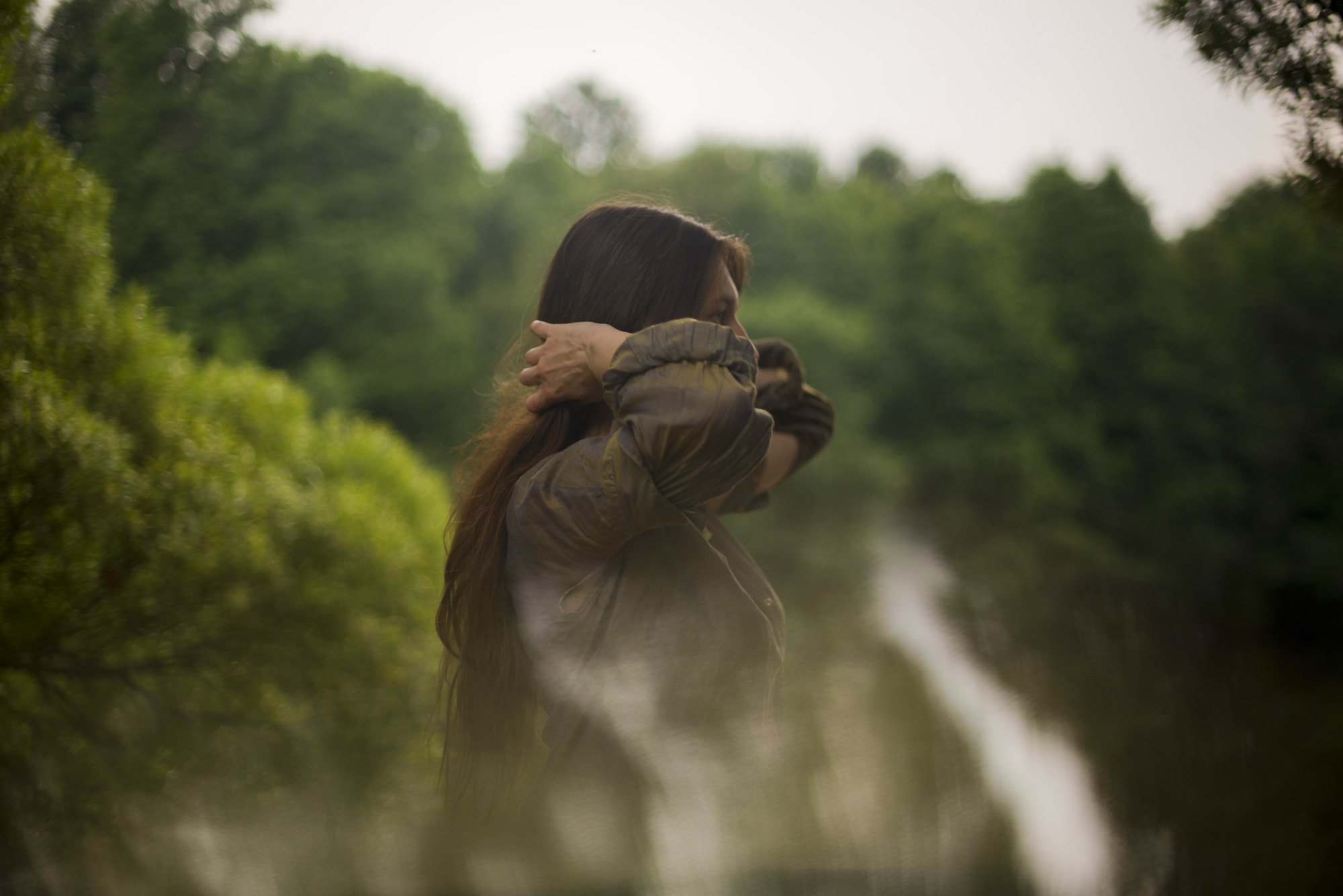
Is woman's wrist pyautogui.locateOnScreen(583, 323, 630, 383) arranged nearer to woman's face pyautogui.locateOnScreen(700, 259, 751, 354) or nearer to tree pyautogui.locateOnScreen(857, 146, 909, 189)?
woman's face pyautogui.locateOnScreen(700, 259, 751, 354)

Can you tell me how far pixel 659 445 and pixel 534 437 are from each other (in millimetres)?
295

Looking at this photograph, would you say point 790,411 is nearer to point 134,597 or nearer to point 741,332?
point 741,332

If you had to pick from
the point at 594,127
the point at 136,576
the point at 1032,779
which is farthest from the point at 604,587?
the point at 594,127

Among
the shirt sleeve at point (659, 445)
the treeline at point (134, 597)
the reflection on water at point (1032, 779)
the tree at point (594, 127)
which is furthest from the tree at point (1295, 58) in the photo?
the tree at point (594, 127)

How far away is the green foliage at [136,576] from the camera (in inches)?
60.3

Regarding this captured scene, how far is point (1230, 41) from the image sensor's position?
3.41 ft

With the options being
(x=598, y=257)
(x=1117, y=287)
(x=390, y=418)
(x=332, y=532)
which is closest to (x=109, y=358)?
(x=332, y=532)

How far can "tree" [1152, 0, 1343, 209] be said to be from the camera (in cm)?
97

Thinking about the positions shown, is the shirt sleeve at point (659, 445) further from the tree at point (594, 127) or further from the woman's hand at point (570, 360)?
the tree at point (594, 127)

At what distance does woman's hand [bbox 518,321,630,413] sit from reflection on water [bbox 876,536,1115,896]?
3.17 feet

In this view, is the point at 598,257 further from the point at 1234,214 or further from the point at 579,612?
the point at 1234,214

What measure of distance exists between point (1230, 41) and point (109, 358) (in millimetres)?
2422

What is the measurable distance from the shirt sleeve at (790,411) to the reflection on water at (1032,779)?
22.0 inches

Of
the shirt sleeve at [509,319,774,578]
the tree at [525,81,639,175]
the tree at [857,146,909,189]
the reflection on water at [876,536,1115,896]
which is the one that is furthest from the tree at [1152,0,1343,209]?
the tree at [857,146,909,189]
